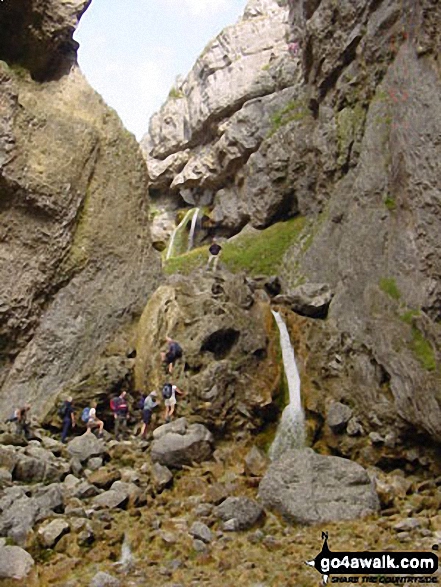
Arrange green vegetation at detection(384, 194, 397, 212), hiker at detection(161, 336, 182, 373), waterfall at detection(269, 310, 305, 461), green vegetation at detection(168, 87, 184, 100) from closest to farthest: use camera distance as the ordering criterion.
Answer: waterfall at detection(269, 310, 305, 461)
hiker at detection(161, 336, 182, 373)
green vegetation at detection(384, 194, 397, 212)
green vegetation at detection(168, 87, 184, 100)

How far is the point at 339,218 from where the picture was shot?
1228 inches

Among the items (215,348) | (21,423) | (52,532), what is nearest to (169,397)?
(215,348)

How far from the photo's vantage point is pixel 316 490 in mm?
15836

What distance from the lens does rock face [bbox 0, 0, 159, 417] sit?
25.2 m

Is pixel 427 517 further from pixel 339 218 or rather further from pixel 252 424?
pixel 339 218

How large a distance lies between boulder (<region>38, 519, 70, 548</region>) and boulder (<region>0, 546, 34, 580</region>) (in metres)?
0.75

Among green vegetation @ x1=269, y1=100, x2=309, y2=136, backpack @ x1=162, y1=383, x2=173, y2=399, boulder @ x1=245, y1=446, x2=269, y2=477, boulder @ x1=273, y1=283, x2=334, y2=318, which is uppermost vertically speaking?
green vegetation @ x1=269, y1=100, x2=309, y2=136

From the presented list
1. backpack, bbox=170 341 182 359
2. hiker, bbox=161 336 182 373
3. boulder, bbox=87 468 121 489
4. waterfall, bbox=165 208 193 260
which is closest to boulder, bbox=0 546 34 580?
boulder, bbox=87 468 121 489

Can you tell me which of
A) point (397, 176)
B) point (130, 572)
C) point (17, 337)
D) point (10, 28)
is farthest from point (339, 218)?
point (130, 572)

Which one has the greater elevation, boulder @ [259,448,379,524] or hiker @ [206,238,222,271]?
hiker @ [206,238,222,271]

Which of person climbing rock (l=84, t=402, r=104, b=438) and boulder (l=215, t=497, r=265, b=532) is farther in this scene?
person climbing rock (l=84, t=402, r=104, b=438)

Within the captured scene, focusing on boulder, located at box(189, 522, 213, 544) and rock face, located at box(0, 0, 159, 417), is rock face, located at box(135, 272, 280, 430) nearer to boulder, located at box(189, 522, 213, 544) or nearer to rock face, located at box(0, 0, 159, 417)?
rock face, located at box(0, 0, 159, 417)

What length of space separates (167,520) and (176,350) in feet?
30.7

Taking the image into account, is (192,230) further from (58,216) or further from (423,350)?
(423,350)
